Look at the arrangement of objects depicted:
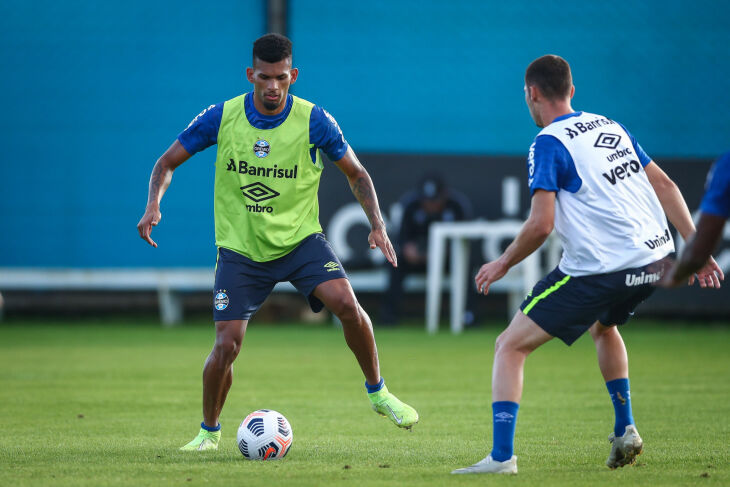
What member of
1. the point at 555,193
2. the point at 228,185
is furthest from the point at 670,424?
the point at 228,185

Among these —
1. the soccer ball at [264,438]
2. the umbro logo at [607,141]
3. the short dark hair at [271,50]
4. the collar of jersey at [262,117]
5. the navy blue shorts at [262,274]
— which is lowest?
the soccer ball at [264,438]

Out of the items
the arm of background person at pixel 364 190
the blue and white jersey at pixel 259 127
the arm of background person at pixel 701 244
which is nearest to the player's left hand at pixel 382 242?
the arm of background person at pixel 364 190

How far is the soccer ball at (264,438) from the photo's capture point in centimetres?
558

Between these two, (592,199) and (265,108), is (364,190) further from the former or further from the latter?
(592,199)

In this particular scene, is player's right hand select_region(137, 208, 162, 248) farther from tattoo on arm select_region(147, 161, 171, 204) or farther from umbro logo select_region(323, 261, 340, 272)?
umbro logo select_region(323, 261, 340, 272)

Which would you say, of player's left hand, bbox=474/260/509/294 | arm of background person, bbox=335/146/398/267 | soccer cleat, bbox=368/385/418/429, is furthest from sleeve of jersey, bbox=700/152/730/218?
soccer cleat, bbox=368/385/418/429

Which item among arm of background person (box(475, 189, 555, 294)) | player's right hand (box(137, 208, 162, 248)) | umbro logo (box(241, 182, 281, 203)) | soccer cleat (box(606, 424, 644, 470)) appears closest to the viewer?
arm of background person (box(475, 189, 555, 294))

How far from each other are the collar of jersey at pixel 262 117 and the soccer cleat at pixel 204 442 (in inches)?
67.8

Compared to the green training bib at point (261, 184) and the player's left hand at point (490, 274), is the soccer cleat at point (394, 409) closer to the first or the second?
the green training bib at point (261, 184)

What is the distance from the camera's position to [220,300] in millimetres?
5914

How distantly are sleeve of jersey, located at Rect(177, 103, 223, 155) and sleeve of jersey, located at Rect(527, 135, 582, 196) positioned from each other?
76.6 inches

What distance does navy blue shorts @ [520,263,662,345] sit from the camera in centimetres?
500

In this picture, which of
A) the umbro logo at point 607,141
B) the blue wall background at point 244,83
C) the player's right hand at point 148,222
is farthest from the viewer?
the blue wall background at point 244,83

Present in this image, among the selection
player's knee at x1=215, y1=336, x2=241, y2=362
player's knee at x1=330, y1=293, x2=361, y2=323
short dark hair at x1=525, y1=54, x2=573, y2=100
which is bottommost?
player's knee at x1=215, y1=336, x2=241, y2=362
